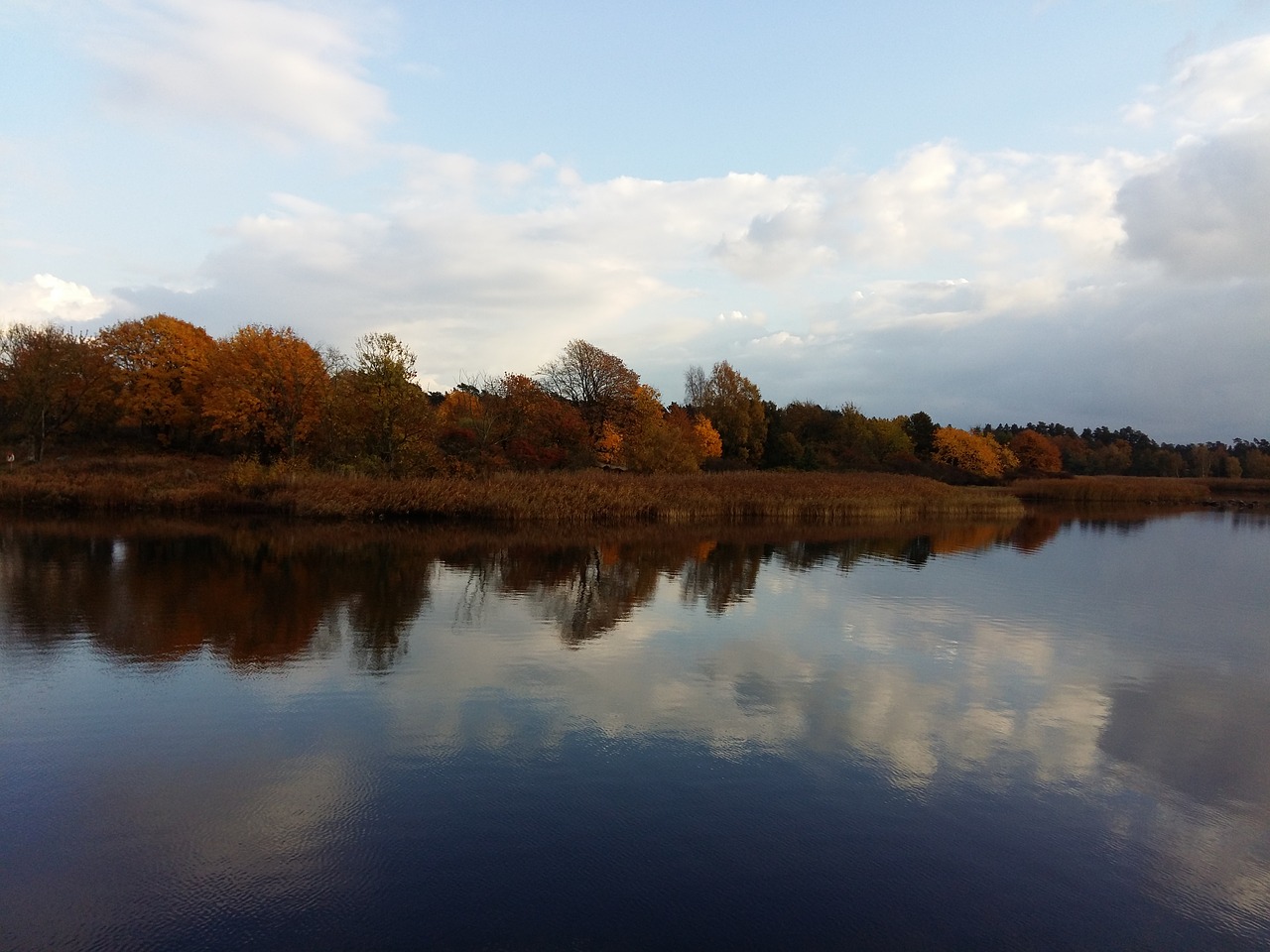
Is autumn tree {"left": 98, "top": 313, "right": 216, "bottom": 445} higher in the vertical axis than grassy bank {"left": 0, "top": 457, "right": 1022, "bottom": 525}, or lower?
higher

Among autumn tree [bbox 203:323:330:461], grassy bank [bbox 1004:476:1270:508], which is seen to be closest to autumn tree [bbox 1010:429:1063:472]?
grassy bank [bbox 1004:476:1270:508]

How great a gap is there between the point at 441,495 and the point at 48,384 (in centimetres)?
2476

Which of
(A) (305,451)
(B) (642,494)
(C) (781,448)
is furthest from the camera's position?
(C) (781,448)

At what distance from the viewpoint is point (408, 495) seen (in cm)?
3091

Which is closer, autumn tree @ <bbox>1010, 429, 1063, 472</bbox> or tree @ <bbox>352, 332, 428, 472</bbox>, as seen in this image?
tree @ <bbox>352, 332, 428, 472</bbox>

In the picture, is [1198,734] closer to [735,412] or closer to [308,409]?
[308,409]

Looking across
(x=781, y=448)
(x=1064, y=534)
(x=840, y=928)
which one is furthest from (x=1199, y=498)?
(x=840, y=928)

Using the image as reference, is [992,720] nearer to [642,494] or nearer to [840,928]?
[840,928]

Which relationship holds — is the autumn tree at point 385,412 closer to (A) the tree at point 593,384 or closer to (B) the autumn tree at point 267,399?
(B) the autumn tree at point 267,399

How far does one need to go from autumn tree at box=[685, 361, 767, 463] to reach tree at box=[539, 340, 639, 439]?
690 inches

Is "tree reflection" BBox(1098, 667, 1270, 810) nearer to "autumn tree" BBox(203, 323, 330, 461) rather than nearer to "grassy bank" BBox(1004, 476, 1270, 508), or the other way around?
"autumn tree" BBox(203, 323, 330, 461)

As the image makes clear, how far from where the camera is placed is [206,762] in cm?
664

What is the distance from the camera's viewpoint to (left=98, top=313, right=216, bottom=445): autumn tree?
45688 mm

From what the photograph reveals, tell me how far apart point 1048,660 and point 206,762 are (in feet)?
35.7
